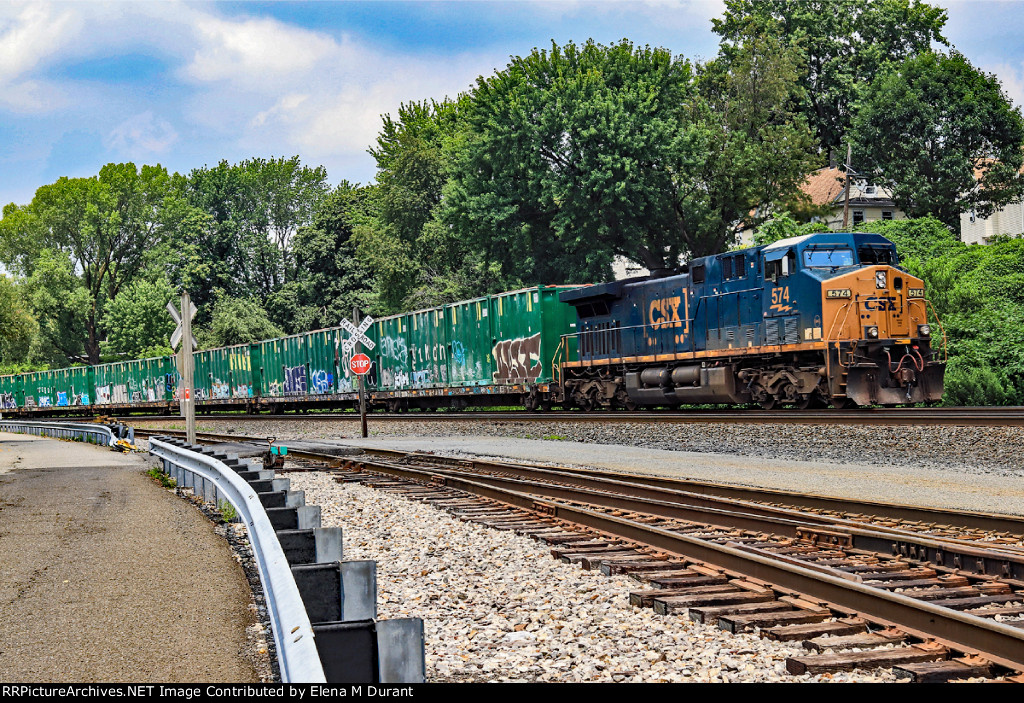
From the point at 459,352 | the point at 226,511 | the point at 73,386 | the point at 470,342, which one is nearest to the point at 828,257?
the point at 470,342

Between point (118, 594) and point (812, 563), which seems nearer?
point (118, 594)

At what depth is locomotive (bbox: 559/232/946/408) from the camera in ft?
61.6

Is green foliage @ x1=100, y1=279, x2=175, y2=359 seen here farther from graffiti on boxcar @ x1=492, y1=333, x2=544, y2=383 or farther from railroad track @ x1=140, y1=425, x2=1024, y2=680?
railroad track @ x1=140, y1=425, x2=1024, y2=680

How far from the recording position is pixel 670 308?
23203 mm

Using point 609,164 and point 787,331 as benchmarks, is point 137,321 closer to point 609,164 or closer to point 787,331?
point 609,164

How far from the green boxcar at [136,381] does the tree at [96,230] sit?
86.2 feet

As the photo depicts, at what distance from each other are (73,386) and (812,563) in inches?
2515

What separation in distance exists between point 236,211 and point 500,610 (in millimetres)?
82968

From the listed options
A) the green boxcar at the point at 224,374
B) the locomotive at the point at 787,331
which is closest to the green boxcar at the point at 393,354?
the locomotive at the point at 787,331

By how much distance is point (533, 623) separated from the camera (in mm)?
5672

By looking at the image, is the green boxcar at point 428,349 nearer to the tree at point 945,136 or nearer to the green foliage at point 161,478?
the green foliage at point 161,478

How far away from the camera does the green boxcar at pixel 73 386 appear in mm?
62188

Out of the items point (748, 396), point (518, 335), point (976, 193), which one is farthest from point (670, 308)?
point (976, 193)
